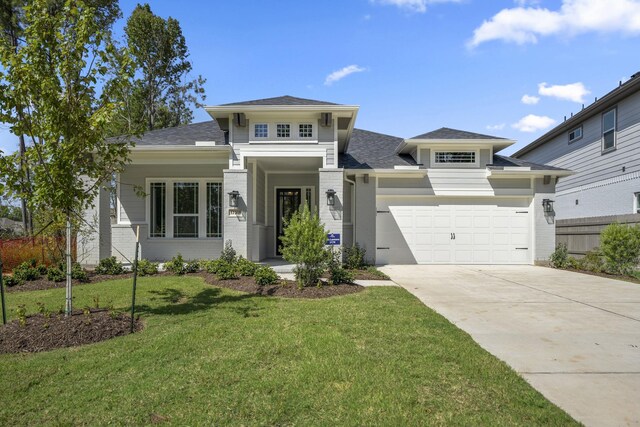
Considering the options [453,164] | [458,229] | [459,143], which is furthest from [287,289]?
[459,143]

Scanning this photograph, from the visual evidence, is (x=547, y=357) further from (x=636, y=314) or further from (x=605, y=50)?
(x=605, y=50)

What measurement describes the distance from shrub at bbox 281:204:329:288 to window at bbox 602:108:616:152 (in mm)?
12801

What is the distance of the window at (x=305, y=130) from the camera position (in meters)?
10.9

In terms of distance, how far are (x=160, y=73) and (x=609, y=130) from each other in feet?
77.0

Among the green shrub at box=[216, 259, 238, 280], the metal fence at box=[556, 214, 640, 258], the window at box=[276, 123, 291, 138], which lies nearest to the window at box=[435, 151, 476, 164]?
the metal fence at box=[556, 214, 640, 258]

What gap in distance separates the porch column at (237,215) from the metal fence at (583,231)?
1170 cm

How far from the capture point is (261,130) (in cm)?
1092

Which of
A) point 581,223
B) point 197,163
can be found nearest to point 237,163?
point 197,163

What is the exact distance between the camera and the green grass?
109 inches

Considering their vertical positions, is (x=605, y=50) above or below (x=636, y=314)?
above

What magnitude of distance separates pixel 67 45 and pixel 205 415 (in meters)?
4.76

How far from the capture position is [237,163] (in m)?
10.9

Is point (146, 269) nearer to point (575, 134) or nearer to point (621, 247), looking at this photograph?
point (621, 247)

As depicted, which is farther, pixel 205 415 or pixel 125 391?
pixel 125 391
